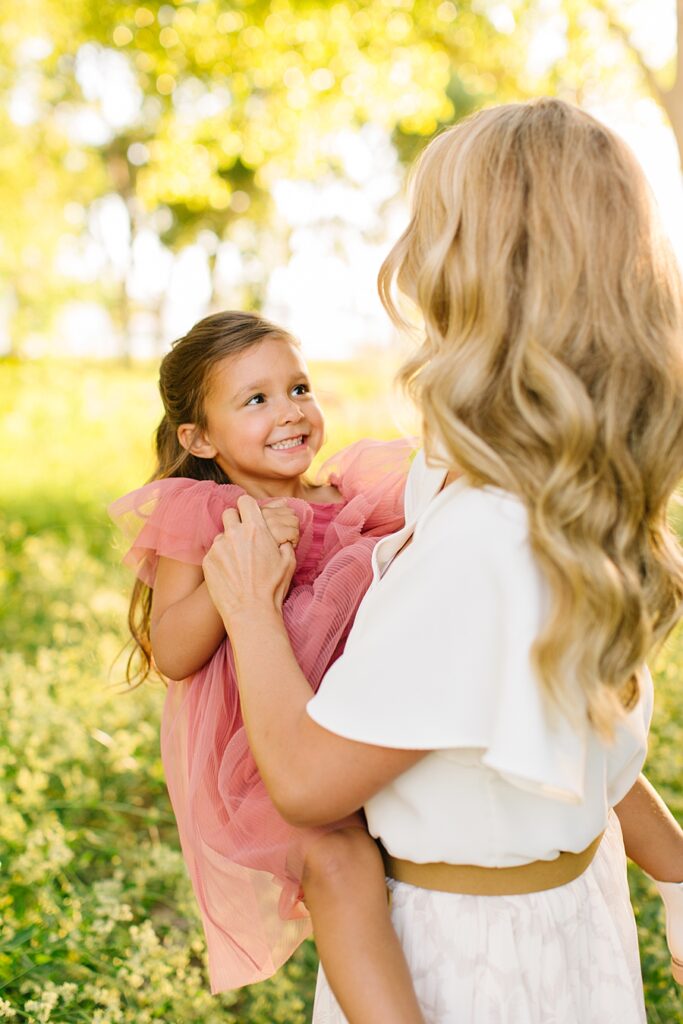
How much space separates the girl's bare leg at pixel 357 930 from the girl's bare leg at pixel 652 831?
0.60 m

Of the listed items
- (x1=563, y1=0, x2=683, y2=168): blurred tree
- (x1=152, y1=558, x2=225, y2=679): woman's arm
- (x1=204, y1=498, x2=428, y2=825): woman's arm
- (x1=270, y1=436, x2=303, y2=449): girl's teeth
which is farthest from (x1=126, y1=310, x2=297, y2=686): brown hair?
(x1=563, y1=0, x2=683, y2=168): blurred tree

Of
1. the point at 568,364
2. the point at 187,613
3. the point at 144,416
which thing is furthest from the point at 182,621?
the point at 144,416

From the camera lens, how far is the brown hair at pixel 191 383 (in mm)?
2260

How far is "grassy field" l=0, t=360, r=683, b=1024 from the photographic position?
2.60m

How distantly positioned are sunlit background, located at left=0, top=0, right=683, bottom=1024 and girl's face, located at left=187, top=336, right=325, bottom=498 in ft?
0.77

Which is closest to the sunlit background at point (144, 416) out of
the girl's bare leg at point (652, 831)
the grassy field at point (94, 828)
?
the grassy field at point (94, 828)

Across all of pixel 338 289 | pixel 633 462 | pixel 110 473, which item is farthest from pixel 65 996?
pixel 338 289

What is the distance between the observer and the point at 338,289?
56.5 feet

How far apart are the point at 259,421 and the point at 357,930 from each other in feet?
3.65

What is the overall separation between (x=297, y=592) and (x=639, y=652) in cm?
75

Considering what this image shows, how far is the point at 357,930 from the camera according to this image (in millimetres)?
1507

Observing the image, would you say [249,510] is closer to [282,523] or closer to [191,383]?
[282,523]

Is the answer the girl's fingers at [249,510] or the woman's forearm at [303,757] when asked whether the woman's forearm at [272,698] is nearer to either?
the woman's forearm at [303,757]

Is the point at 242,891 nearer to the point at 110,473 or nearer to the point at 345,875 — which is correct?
the point at 345,875
